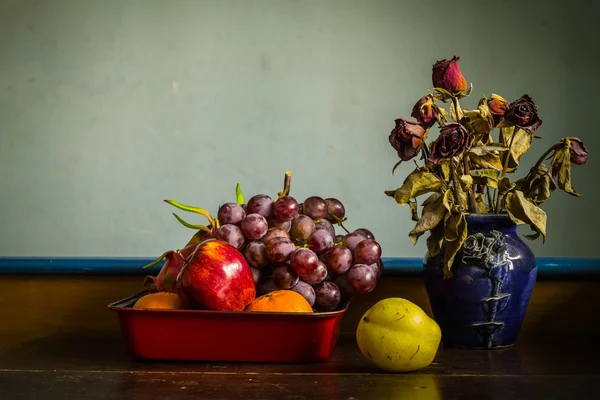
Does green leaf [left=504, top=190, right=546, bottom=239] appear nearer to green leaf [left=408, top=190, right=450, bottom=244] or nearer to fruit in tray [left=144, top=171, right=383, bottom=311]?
green leaf [left=408, top=190, right=450, bottom=244]

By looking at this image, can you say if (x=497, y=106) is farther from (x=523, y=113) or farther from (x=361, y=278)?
(x=361, y=278)

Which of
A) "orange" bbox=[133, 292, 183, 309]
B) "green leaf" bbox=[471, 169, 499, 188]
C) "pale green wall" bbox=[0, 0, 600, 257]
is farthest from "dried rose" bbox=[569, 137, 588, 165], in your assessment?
"pale green wall" bbox=[0, 0, 600, 257]

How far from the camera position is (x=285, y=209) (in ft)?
3.05

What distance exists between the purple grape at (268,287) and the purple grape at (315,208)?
0.12m

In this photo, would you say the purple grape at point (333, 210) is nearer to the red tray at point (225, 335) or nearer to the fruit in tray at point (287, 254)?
the fruit in tray at point (287, 254)

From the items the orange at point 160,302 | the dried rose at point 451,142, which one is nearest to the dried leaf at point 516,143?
the dried rose at point 451,142

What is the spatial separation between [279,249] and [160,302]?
17cm

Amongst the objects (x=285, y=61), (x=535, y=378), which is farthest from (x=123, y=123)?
(x=535, y=378)

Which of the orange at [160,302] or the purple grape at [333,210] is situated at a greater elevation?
the purple grape at [333,210]

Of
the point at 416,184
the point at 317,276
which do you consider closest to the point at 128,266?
the point at 317,276

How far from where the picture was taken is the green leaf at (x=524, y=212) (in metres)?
0.86

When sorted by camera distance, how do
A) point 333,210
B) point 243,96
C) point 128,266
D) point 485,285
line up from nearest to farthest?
point 485,285
point 333,210
point 128,266
point 243,96

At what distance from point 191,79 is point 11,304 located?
2.79 ft

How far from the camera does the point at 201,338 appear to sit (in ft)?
2.75
